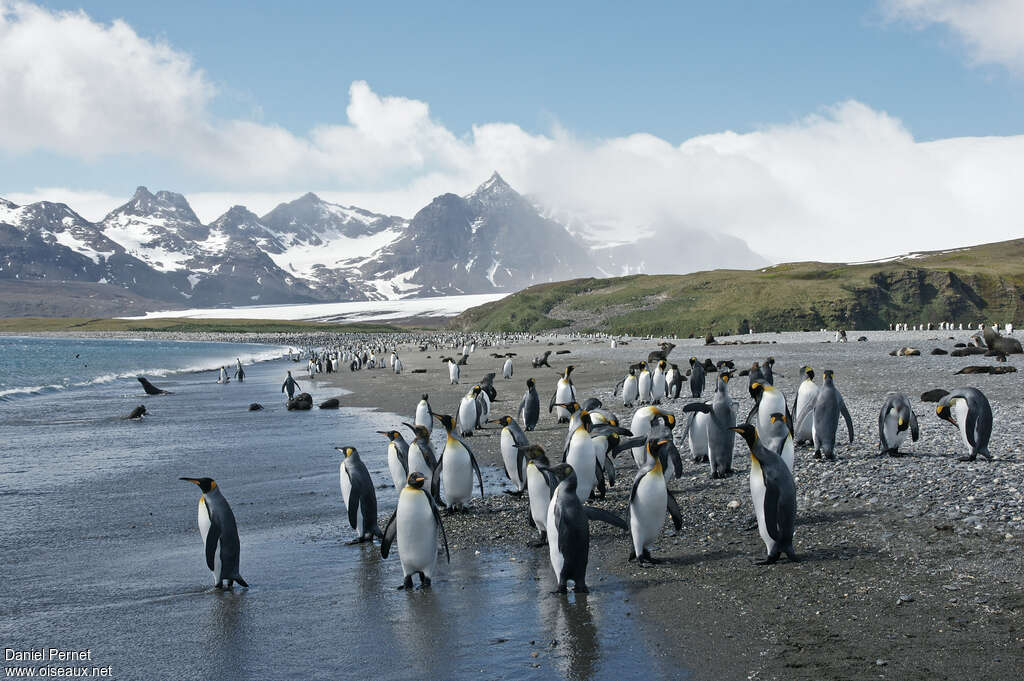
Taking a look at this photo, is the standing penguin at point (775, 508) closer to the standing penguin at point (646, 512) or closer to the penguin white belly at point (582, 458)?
the standing penguin at point (646, 512)

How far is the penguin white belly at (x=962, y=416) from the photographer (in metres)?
10.1

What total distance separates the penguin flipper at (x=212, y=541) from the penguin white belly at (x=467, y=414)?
862 cm

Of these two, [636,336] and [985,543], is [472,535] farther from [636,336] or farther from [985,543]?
[636,336]

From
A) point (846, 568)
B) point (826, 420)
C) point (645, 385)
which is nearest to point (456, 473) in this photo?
point (846, 568)

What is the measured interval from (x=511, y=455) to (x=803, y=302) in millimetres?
61591

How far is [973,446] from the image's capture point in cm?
1000

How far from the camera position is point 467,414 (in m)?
15.8

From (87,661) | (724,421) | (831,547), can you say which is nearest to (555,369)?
(724,421)

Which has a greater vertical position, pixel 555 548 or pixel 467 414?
pixel 467 414

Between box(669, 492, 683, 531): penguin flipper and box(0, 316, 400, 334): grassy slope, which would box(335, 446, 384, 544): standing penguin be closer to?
box(669, 492, 683, 531): penguin flipper

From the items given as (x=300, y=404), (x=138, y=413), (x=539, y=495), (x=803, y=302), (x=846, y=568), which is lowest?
(x=846, y=568)

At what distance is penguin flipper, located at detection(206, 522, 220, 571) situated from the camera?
7.29 metres

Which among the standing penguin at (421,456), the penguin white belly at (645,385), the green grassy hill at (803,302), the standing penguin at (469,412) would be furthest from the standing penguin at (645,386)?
the green grassy hill at (803,302)

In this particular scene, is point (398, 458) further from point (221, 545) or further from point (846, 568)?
point (846, 568)
